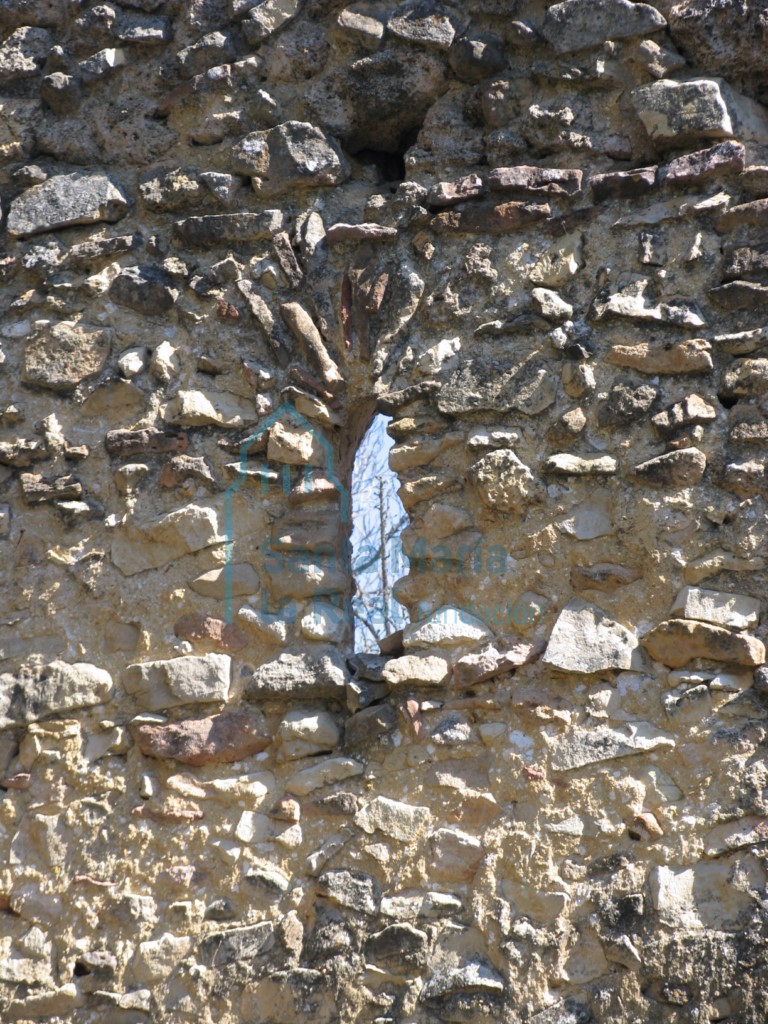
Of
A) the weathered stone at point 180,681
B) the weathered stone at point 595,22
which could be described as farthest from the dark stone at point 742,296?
the weathered stone at point 180,681

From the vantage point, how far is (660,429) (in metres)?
Result: 2.73

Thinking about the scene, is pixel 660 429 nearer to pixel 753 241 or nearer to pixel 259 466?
pixel 753 241

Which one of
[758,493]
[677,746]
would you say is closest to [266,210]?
[758,493]

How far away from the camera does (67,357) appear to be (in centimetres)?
319

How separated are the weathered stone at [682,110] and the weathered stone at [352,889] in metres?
2.07

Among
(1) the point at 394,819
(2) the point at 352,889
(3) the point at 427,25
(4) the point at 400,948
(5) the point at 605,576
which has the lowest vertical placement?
(4) the point at 400,948

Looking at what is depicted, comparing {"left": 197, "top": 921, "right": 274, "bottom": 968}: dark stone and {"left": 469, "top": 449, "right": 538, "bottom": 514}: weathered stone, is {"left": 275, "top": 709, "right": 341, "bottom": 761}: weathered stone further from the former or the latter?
{"left": 469, "top": 449, "right": 538, "bottom": 514}: weathered stone

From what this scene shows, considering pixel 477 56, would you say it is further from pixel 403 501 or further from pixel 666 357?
pixel 403 501

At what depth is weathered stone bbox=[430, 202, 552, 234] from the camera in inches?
117

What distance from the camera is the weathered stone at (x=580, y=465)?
2.75m

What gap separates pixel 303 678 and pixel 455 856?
60cm

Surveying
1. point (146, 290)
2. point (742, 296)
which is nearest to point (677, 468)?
point (742, 296)

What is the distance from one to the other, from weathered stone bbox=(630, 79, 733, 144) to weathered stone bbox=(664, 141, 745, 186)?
5 centimetres

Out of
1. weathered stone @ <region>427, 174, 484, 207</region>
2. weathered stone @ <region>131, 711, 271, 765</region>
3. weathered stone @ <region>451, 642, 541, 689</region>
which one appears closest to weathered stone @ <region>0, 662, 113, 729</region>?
weathered stone @ <region>131, 711, 271, 765</region>
